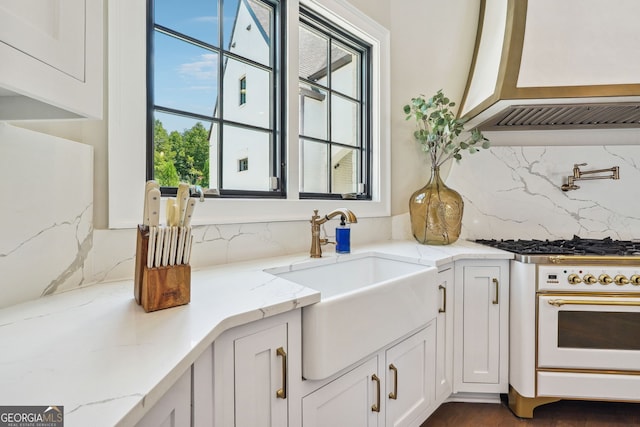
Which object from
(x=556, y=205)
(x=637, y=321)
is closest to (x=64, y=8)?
(x=637, y=321)

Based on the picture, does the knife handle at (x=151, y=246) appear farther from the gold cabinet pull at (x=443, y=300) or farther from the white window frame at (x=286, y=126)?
the gold cabinet pull at (x=443, y=300)

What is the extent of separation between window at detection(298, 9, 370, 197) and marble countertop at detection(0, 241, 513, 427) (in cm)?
104

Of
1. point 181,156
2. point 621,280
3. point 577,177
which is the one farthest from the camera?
point 577,177

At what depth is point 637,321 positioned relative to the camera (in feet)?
5.17

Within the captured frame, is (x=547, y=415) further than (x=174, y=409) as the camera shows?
Yes

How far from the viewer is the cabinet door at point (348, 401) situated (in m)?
0.96

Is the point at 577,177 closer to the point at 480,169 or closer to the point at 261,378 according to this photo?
the point at 480,169

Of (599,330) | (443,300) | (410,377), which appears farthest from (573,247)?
(410,377)

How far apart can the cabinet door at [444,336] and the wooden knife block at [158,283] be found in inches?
48.1

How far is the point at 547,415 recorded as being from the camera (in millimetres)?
1735

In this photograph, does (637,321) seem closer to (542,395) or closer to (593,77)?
(542,395)

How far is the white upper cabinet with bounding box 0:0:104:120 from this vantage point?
1.64ft

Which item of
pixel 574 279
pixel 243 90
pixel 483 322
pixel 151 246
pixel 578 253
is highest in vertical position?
pixel 243 90

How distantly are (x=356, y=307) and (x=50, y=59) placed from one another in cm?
92
